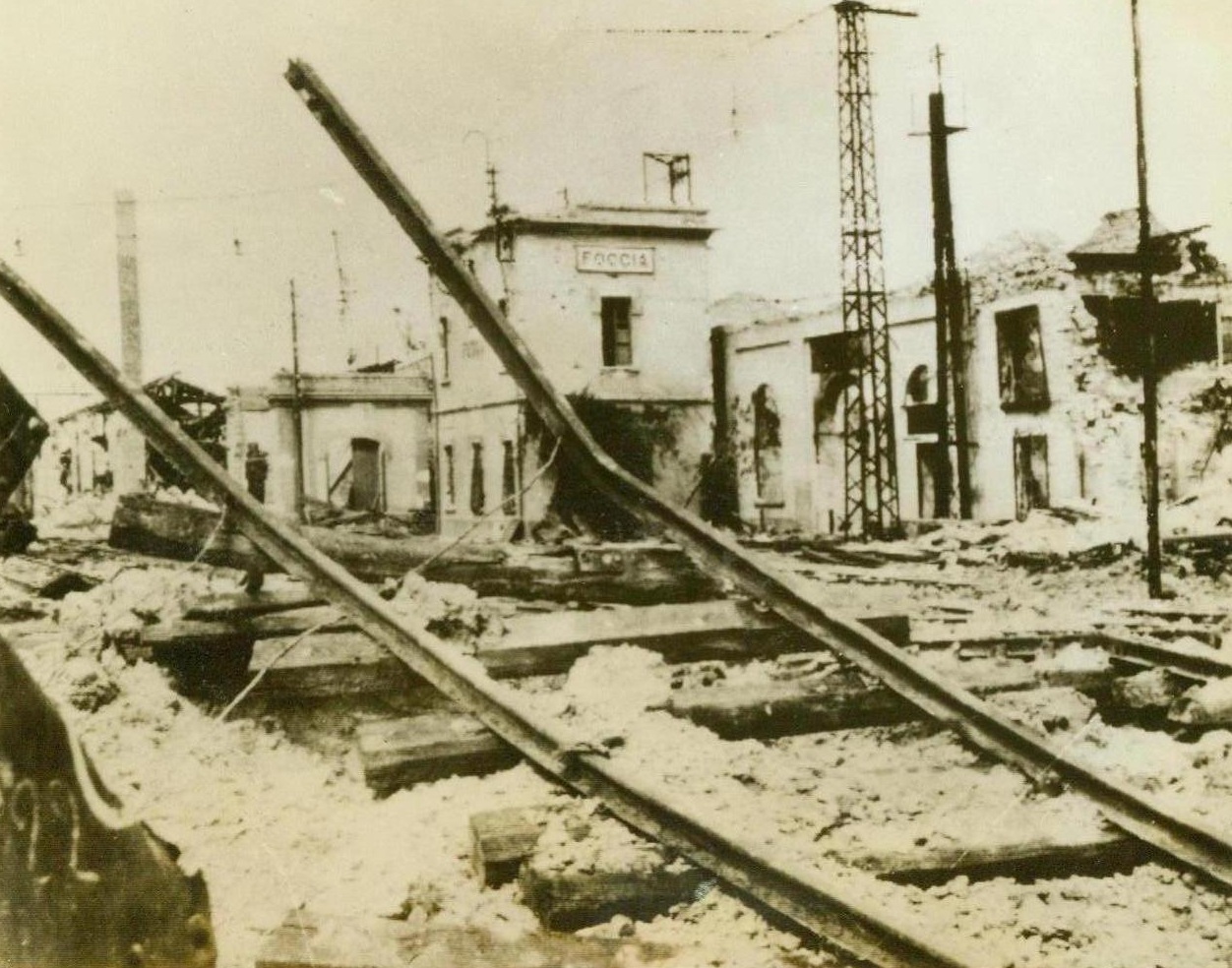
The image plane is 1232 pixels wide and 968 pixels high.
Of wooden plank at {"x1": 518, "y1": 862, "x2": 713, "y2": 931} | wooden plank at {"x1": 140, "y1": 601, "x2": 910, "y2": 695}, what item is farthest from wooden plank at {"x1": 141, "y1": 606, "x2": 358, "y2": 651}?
wooden plank at {"x1": 518, "y1": 862, "x2": 713, "y2": 931}

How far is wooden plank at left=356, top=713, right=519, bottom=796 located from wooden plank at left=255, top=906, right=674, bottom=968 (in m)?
1.07

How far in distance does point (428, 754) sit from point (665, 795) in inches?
46.2

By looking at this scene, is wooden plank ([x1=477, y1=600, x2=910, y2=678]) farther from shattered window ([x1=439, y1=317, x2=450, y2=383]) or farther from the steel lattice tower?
shattered window ([x1=439, y1=317, x2=450, y2=383])

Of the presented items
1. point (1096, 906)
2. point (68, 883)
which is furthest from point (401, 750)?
point (1096, 906)

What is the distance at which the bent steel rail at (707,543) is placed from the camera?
4.22 metres

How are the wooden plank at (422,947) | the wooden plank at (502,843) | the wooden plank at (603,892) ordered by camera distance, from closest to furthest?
the wooden plank at (422,947)
the wooden plank at (603,892)
the wooden plank at (502,843)

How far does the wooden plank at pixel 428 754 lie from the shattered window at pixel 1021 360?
21.4 m

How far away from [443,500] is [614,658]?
24880 millimetres

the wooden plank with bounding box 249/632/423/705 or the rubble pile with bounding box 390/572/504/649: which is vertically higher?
the rubble pile with bounding box 390/572/504/649

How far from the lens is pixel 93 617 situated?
6.52 meters

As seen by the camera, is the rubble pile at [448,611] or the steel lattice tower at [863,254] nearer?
the rubble pile at [448,611]

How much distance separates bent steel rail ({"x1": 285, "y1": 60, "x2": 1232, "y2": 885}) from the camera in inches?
166

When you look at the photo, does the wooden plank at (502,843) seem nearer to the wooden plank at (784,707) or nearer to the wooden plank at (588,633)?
the wooden plank at (784,707)

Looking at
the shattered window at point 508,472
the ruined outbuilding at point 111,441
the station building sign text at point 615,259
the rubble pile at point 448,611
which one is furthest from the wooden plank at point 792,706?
the station building sign text at point 615,259
